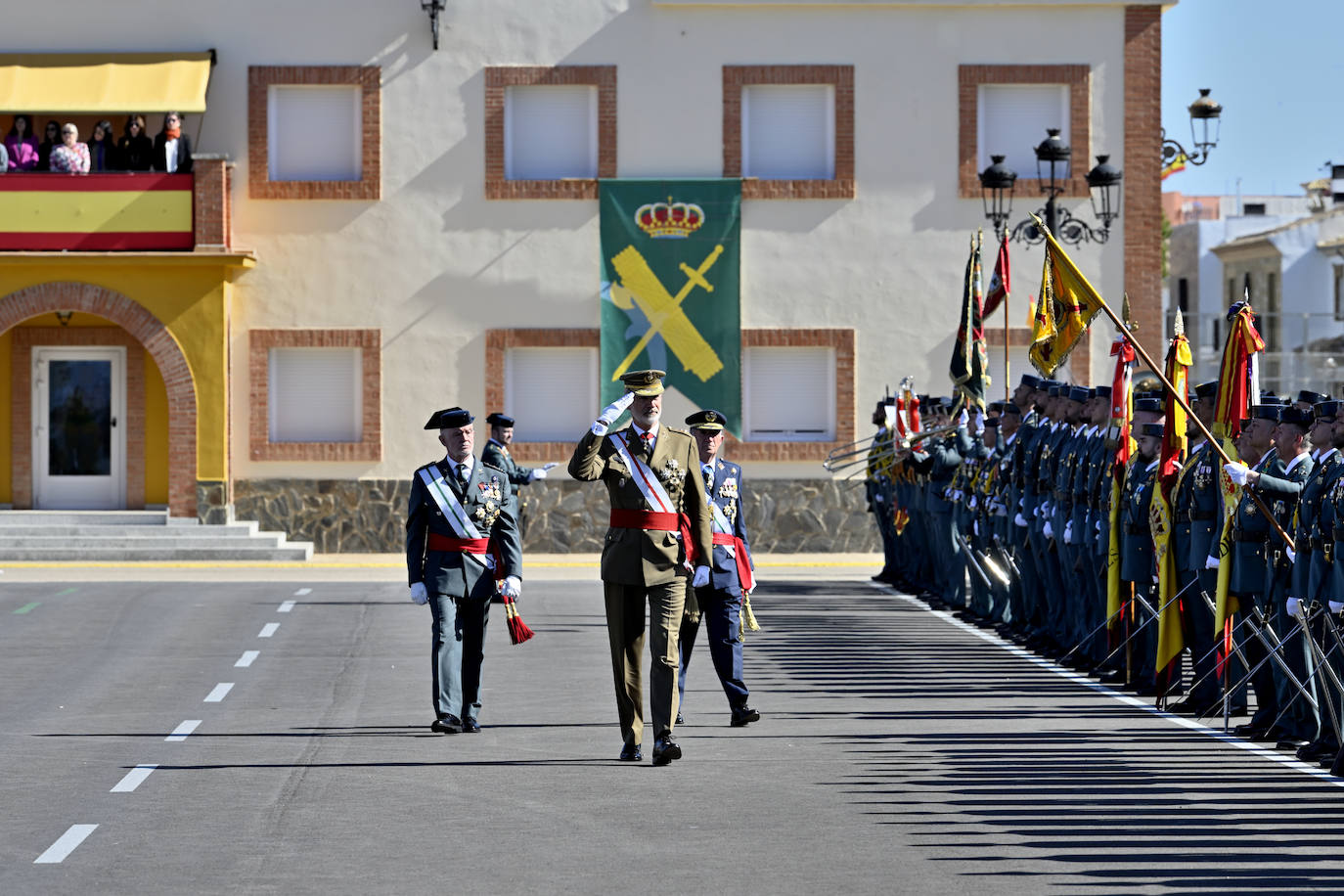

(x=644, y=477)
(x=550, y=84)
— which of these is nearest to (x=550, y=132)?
(x=550, y=84)

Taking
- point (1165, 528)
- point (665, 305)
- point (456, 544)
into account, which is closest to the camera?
point (456, 544)

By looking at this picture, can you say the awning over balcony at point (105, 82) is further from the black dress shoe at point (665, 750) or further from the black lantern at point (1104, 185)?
the black dress shoe at point (665, 750)

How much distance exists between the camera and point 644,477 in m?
11.9

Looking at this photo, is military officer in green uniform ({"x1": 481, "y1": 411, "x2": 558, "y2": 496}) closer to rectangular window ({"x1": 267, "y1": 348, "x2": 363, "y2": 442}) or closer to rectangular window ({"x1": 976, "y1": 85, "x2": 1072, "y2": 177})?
rectangular window ({"x1": 267, "y1": 348, "x2": 363, "y2": 442})

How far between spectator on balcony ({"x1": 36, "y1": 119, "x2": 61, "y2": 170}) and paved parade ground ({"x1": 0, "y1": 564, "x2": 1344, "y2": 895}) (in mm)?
15033

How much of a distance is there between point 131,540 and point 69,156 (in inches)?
225

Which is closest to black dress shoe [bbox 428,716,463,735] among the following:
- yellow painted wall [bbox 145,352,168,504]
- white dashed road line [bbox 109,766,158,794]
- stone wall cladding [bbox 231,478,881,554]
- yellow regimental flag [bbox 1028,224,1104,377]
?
white dashed road line [bbox 109,766,158,794]

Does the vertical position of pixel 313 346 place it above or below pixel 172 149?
below

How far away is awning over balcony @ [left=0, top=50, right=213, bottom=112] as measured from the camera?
31.1 m

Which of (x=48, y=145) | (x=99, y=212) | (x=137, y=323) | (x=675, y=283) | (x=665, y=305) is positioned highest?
(x=48, y=145)

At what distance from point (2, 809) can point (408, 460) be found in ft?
71.9

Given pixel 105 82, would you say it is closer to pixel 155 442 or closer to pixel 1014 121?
pixel 155 442

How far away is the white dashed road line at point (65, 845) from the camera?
893 centimetres

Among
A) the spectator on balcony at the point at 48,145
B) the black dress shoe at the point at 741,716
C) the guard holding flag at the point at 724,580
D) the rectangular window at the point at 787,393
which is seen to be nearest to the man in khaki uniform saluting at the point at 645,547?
the guard holding flag at the point at 724,580
